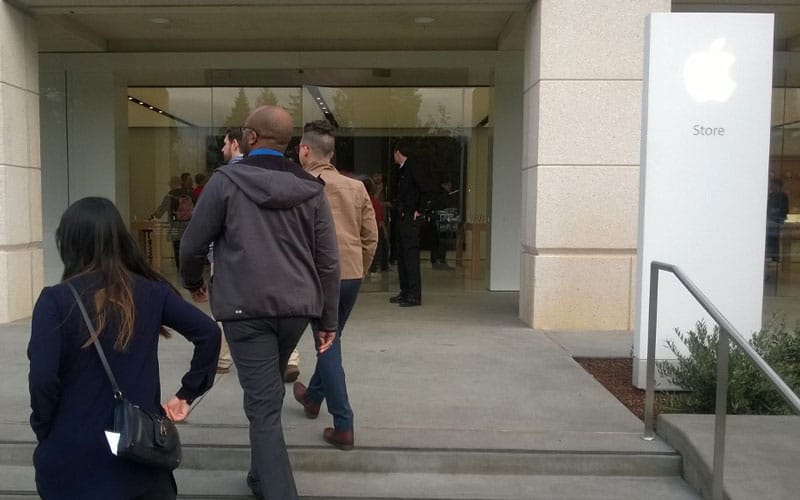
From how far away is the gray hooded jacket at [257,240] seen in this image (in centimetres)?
297

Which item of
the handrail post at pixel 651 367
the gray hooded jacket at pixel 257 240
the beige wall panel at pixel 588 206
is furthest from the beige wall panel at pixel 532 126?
the gray hooded jacket at pixel 257 240

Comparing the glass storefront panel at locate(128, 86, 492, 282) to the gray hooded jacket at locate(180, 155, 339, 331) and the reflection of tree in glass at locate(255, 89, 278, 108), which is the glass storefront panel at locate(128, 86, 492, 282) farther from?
the gray hooded jacket at locate(180, 155, 339, 331)

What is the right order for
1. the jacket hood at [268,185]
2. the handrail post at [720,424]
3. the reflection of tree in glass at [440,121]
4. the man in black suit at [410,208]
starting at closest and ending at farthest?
the jacket hood at [268,185]
the handrail post at [720,424]
the man in black suit at [410,208]
the reflection of tree in glass at [440,121]

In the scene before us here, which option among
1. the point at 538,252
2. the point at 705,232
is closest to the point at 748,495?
the point at 705,232

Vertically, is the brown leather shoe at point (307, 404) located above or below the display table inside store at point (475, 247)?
below

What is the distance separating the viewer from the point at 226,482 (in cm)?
387

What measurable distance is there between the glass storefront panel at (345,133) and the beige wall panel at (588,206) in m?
4.83

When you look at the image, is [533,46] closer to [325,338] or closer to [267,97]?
[325,338]

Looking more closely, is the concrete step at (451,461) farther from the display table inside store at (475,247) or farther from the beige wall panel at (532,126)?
the display table inside store at (475,247)

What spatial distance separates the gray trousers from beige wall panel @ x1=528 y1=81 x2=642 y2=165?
475cm

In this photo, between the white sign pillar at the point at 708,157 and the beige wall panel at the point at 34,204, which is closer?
the white sign pillar at the point at 708,157

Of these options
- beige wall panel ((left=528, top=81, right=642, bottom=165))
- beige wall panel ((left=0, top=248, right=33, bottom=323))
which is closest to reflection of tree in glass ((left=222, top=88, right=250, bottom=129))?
beige wall panel ((left=0, top=248, right=33, bottom=323))

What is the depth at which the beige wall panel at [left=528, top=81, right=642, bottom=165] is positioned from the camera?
717 centimetres

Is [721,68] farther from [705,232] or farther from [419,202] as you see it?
[419,202]
